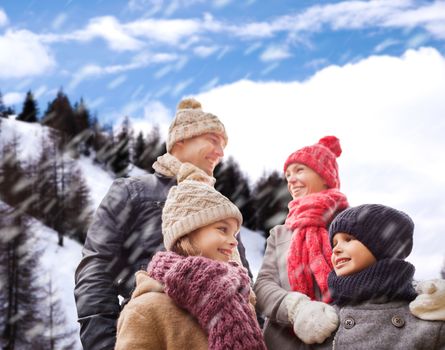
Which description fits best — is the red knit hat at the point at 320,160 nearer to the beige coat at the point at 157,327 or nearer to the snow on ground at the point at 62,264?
the beige coat at the point at 157,327

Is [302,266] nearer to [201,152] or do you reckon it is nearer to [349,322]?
[349,322]

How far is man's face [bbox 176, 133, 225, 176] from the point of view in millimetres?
4191

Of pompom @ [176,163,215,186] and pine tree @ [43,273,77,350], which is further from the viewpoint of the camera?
pine tree @ [43,273,77,350]

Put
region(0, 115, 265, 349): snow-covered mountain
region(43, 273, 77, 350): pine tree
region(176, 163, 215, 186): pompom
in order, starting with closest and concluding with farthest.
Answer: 1. region(176, 163, 215, 186): pompom
2. region(43, 273, 77, 350): pine tree
3. region(0, 115, 265, 349): snow-covered mountain

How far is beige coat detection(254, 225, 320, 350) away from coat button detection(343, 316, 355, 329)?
1.01 ft

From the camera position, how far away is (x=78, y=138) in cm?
6862

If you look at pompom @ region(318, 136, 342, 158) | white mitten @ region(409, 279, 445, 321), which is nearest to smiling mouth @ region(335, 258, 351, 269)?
white mitten @ region(409, 279, 445, 321)

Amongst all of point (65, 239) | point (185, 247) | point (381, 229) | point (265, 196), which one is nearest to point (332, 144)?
point (381, 229)

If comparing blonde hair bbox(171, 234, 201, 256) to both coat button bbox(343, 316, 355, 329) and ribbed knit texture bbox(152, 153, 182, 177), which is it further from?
ribbed knit texture bbox(152, 153, 182, 177)

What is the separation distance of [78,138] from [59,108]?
9.39 meters

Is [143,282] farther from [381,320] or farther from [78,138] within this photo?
[78,138]

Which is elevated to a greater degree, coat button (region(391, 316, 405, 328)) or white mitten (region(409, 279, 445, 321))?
white mitten (region(409, 279, 445, 321))

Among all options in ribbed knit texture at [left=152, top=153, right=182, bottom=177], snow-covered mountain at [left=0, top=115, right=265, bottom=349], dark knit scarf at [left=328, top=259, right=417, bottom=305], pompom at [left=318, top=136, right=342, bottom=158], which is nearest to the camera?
dark knit scarf at [left=328, top=259, right=417, bottom=305]

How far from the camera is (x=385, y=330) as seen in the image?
9.95 ft
